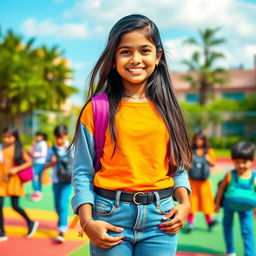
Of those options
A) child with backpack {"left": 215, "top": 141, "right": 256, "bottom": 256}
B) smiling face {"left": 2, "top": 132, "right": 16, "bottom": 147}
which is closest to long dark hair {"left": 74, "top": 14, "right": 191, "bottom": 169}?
child with backpack {"left": 215, "top": 141, "right": 256, "bottom": 256}

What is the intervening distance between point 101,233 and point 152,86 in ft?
2.57

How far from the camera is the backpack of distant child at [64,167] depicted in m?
5.11

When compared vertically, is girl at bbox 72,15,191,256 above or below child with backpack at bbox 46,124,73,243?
above

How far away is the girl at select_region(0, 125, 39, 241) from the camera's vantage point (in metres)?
5.08

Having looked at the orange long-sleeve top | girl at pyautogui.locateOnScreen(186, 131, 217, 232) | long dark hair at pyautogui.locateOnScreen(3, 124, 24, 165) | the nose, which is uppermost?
the nose

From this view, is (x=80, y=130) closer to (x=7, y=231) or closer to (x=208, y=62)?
(x=7, y=231)

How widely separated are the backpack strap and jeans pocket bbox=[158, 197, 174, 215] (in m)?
0.34

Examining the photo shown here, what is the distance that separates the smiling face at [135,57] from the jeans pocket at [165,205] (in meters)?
0.58

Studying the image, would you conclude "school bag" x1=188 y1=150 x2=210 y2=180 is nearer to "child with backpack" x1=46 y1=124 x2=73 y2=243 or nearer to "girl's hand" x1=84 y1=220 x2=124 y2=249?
"child with backpack" x1=46 y1=124 x2=73 y2=243

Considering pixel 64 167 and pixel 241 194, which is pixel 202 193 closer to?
pixel 241 194

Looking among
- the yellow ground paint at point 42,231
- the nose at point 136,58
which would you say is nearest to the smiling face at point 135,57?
the nose at point 136,58

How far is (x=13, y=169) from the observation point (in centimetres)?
514

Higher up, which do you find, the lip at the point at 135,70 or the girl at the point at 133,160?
the lip at the point at 135,70

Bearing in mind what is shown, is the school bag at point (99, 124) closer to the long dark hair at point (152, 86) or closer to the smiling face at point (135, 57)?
the long dark hair at point (152, 86)
